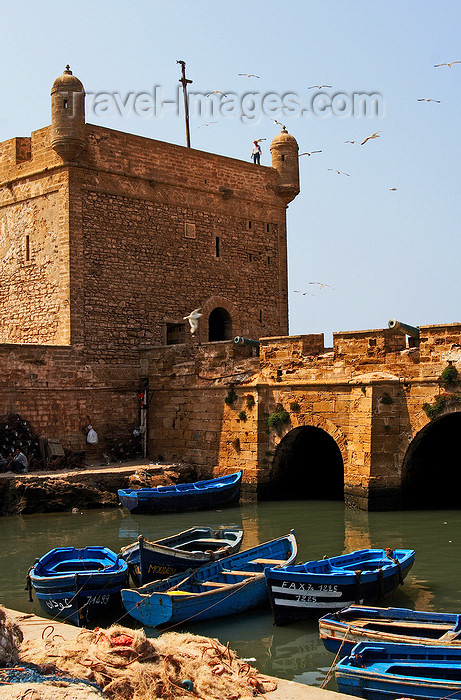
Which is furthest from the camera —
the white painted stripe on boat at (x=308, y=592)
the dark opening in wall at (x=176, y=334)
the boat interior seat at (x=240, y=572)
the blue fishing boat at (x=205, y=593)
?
the dark opening in wall at (x=176, y=334)

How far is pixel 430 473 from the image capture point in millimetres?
20359

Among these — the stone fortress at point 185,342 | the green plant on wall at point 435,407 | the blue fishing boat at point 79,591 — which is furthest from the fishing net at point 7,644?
the green plant on wall at point 435,407

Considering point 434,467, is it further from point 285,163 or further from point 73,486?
point 285,163

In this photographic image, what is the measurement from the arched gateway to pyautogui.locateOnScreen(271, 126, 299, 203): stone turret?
1021 cm

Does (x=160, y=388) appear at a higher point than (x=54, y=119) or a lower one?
lower

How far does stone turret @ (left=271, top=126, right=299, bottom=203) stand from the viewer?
28.8 metres

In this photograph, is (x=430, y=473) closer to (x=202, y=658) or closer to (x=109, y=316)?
(x=109, y=316)

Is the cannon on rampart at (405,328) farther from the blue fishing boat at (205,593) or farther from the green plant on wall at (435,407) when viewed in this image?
the blue fishing boat at (205,593)

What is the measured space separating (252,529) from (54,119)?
12611 millimetres

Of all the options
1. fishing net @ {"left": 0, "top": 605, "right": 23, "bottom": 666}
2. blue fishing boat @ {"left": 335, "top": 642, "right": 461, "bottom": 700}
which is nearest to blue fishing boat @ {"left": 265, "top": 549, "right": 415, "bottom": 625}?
blue fishing boat @ {"left": 335, "top": 642, "right": 461, "bottom": 700}

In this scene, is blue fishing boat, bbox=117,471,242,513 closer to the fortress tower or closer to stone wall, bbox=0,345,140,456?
stone wall, bbox=0,345,140,456

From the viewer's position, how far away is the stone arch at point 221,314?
26.1 meters

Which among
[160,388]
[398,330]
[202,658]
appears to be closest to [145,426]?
[160,388]

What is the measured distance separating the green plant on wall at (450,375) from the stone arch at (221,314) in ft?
33.1
